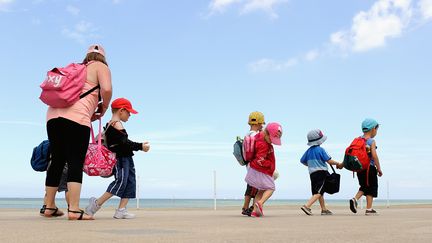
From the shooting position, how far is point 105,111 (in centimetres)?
618

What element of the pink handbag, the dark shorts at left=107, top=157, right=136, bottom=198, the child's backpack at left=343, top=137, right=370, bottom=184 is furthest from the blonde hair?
the child's backpack at left=343, top=137, right=370, bottom=184

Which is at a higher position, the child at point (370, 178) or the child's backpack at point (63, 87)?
the child's backpack at point (63, 87)

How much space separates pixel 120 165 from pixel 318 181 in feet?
11.6

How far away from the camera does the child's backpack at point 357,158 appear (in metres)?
8.63

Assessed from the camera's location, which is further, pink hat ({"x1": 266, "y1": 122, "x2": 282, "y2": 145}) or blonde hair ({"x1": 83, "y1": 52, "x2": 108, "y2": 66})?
pink hat ({"x1": 266, "y1": 122, "x2": 282, "y2": 145})

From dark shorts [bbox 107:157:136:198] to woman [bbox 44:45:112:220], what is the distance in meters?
0.59

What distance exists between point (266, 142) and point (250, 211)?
1.09m

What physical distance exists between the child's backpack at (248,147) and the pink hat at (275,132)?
0.95 ft

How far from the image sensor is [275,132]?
24.2 feet

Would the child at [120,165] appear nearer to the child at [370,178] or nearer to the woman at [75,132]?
the woman at [75,132]

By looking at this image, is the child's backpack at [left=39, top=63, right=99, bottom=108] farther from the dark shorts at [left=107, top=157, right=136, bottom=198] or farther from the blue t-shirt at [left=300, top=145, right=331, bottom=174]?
the blue t-shirt at [left=300, top=145, right=331, bottom=174]

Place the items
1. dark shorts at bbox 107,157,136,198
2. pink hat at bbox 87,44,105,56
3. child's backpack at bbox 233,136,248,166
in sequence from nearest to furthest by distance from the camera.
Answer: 1. pink hat at bbox 87,44,105,56
2. dark shorts at bbox 107,157,136,198
3. child's backpack at bbox 233,136,248,166

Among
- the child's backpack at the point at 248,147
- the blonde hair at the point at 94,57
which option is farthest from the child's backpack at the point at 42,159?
the child's backpack at the point at 248,147

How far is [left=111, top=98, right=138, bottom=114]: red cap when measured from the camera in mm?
6598
